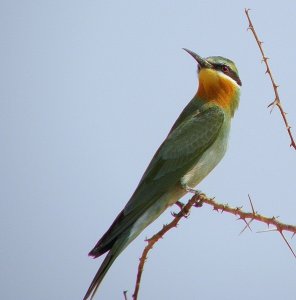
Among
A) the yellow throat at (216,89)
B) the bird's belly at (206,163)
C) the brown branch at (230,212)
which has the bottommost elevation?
the brown branch at (230,212)

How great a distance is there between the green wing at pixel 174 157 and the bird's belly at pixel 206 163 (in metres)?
0.03

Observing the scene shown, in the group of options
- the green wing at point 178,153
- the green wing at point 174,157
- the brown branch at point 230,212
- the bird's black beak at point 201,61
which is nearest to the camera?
the brown branch at point 230,212

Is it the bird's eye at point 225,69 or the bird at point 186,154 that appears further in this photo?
the bird's eye at point 225,69

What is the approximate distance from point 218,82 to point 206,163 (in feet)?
2.50

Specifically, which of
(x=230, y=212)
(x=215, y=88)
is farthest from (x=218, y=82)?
(x=230, y=212)

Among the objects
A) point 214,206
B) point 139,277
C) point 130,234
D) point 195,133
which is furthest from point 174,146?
point 139,277

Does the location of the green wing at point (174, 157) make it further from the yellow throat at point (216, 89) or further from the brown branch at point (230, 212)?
the brown branch at point (230, 212)

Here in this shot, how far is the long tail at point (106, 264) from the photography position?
2953 mm

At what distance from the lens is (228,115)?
14.9ft

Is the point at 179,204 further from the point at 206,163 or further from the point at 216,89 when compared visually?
the point at 216,89

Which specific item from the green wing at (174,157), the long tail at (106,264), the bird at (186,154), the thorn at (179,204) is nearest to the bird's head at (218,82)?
the bird at (186,154)

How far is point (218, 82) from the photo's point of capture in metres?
4.59

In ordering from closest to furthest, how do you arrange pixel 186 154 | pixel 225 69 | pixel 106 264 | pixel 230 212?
1. pixel 230 212
2. pixel 106 264
3. pixel 186 154
4. pixel 225 69

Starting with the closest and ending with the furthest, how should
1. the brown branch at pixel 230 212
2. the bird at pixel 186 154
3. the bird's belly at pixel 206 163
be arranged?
1. the brown branch at pixel 230 212
2. the bird at pixel 186 154
3. the bird's belly at pixel 206 163
